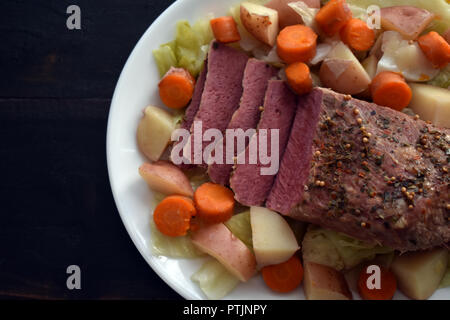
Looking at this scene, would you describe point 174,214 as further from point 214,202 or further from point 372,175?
point 372,175

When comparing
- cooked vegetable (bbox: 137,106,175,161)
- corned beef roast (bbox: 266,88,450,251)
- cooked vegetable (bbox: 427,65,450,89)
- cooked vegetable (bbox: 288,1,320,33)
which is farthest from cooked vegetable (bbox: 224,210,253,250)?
cooked vegetable (bbox: 427,65,450,89)

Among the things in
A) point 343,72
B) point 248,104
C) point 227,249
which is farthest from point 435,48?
point 227,249

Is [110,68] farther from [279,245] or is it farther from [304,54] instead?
[279,245]

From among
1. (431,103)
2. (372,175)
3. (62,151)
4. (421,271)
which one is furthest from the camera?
(62,151)

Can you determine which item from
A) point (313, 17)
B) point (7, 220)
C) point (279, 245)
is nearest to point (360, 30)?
point (313, 17)

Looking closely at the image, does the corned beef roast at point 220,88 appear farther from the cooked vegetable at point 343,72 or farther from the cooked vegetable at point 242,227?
the cooked vegetable at point 343,72

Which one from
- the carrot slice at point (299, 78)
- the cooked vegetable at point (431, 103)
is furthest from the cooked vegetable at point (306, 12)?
the cooked vegetable at point (431, 103)

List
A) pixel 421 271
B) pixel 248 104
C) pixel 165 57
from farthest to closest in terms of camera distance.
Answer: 1. pixel 165 57
2. pixel 248 104
3. pixel 421 271
